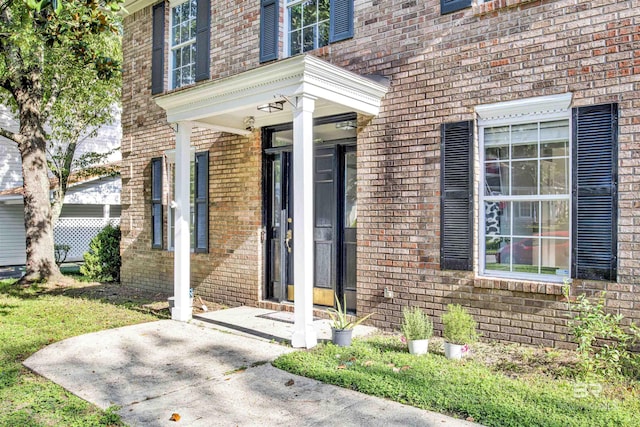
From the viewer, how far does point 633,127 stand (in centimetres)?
439

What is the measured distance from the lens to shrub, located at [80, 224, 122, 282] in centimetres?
1094

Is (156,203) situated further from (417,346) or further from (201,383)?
(417,346)

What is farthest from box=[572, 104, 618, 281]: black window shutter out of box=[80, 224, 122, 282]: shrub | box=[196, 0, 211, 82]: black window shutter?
box=[80, 224, 122, 282]: shrub

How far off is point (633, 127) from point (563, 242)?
1.22 m

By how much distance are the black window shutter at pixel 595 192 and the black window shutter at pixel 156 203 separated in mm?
6971

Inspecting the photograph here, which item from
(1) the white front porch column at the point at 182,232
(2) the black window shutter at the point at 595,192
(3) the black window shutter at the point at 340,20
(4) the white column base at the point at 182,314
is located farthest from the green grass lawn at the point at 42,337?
(3) the black window shutter at the point at 340,20

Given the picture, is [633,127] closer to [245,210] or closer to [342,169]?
[342,169]

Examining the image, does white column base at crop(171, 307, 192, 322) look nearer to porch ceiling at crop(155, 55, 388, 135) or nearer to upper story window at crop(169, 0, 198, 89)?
porch ceiling at crop(155, 55, 388, 135)

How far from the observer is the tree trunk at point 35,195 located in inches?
416

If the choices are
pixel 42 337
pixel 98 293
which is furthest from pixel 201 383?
pixel 98 293

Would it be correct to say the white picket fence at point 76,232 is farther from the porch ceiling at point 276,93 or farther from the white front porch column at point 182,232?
the porch ceiling at point 276,93

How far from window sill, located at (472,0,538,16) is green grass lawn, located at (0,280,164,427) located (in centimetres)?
507

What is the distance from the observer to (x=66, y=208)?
1723cm

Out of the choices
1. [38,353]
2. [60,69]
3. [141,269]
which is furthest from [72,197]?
[38,353]
